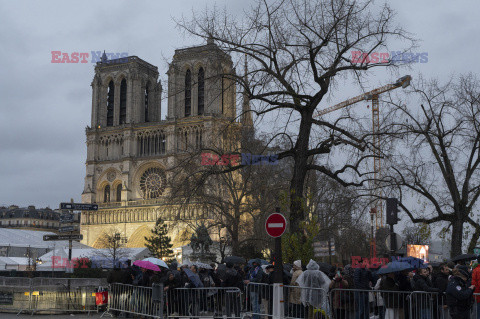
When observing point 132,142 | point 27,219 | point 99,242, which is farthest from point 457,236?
point 27,219

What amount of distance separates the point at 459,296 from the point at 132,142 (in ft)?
213

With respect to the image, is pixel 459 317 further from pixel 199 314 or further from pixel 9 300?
pixel 9 300

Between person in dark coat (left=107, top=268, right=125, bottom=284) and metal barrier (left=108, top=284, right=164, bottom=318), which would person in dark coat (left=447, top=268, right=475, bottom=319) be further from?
person in dark coat (left=107, top=268, right=125, bottom=284)

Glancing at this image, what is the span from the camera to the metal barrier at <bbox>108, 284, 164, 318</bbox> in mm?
13305

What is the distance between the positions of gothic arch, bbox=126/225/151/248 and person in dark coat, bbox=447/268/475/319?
6119 cm

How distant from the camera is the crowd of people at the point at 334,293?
33.1 feet

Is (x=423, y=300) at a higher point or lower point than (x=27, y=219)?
lower

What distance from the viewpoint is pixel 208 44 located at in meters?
15.0

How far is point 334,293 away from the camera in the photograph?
1103 centimetres

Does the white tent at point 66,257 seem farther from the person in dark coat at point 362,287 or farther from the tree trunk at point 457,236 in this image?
the person in dark coat at point 362,287

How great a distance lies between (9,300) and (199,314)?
7.40 m

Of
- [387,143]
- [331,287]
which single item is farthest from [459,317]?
[387,143]

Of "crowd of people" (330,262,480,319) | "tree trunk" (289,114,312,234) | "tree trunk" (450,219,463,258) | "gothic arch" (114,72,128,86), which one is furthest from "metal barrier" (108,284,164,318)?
"gothic arch" (114,72,128,86)

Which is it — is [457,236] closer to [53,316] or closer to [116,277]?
[116,277]
